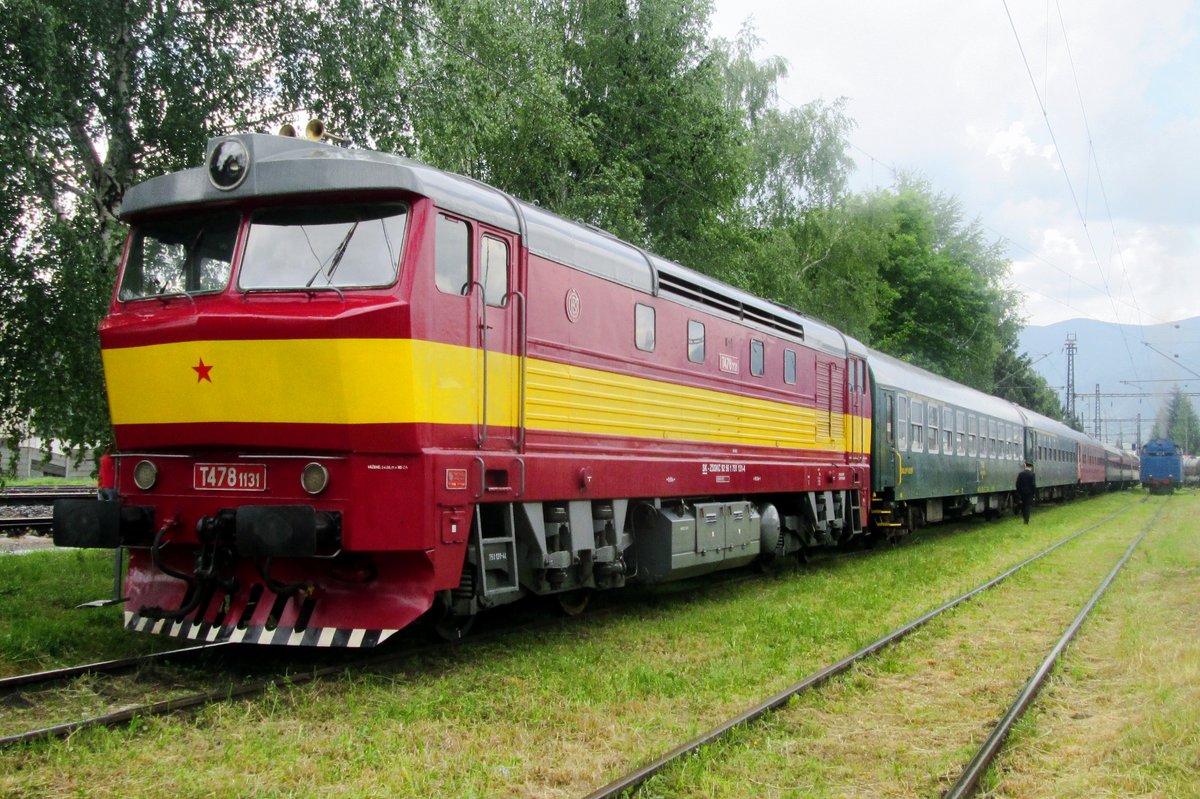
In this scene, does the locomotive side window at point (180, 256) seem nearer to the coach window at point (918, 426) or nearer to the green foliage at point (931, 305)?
the coach window at point (918, 426)

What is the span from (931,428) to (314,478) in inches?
693

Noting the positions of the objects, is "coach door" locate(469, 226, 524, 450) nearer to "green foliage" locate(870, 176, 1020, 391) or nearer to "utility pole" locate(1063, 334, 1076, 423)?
"green foliage" locate(870, 176, 1020, 391)

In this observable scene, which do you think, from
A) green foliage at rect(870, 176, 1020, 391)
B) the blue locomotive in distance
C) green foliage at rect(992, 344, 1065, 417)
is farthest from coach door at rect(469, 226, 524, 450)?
green foliage at rect(992, 344, 1065, 417)

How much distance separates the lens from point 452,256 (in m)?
7.86

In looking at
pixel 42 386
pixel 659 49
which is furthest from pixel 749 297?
Answer: pixel 659 49

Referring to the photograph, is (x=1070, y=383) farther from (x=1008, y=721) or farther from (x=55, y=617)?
(x=55, y=617)

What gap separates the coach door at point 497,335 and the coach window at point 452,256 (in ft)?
0.30

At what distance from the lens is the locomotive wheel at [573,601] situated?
1065cm

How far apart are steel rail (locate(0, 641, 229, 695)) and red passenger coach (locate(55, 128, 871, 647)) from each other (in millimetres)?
302

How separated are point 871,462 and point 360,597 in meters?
13.1

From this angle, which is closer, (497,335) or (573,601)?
(497,335)

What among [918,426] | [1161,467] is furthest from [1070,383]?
[918,426]

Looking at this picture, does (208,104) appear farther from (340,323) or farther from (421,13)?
(340,323)

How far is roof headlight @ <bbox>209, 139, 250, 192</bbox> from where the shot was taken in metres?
7.60
